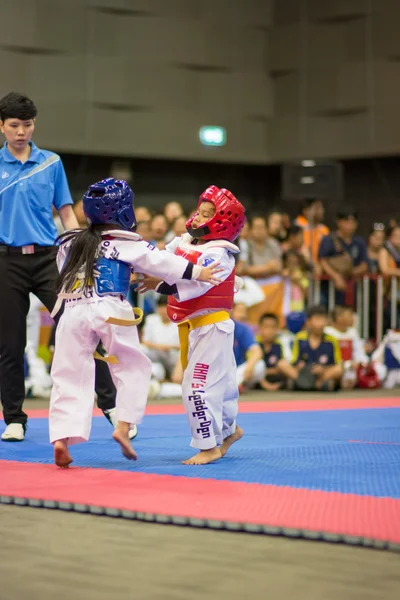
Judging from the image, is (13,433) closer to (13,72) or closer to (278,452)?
(278,452)

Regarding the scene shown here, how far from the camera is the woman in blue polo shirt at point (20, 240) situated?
496 centimetres

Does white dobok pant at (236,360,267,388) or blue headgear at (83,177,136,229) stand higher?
blue headgear at (83,177,136,229)

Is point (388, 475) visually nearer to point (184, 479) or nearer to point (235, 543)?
point (184, 479)

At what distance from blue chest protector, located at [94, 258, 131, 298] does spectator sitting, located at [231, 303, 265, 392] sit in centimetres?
460

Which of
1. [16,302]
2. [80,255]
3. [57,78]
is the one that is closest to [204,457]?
[80,255]

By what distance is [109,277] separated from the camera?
4141 mm

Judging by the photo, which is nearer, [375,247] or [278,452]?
[278,452]

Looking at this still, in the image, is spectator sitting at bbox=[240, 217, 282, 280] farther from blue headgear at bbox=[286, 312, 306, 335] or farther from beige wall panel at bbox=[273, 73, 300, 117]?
beige wall panel at bbox=[273, 73, 300, 117]

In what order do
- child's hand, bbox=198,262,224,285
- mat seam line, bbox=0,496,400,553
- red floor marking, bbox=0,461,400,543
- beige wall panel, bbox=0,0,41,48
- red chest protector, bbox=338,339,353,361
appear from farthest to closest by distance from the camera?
beige wall panel, bbox=0,0,41,48 < red chest protector, bbox=338,339,353,361 < child's hand, bbox=198,262,224,285 < red floor marking, bbox=0,461,400,543 < mat seam line, bbox=0,496,400,553

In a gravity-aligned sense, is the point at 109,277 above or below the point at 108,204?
below

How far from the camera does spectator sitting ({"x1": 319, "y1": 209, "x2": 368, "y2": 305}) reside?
10273mm

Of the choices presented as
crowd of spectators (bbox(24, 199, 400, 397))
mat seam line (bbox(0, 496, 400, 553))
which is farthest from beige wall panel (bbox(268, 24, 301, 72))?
mat seam line (bbox(0, 496, 400, 553))

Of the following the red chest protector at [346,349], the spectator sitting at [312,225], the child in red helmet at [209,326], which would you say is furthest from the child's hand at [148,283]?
the spectator sitting at [312,225]

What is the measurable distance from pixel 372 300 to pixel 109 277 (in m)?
6.74
